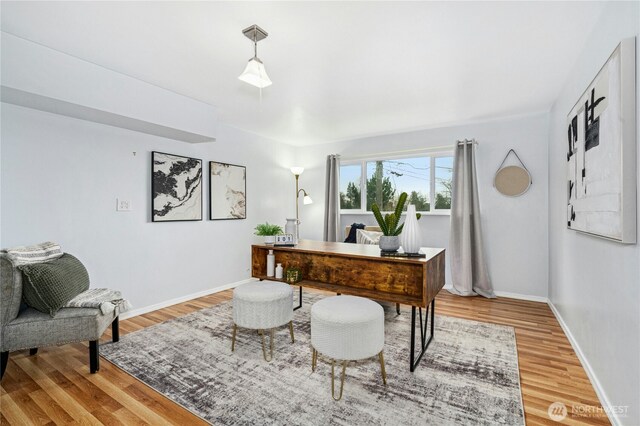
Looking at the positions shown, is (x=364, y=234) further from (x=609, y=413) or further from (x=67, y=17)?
(x=67, y=17)

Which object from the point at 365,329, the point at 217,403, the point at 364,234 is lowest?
the point at 217,403

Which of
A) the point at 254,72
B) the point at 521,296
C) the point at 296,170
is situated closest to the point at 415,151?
the point at 296,170

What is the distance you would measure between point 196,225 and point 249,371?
7.96 feet

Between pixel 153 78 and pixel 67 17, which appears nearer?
pixel 67 17

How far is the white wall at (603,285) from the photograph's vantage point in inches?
57.1

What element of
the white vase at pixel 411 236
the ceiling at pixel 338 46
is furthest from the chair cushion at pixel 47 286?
the white vase at pixel 411 236

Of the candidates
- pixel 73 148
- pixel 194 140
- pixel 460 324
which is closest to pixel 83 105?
pixel 73 148

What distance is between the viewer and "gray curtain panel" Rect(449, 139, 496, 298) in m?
4.05

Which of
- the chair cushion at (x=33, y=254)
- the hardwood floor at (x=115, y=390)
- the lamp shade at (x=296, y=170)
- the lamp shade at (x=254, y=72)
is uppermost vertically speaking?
the lamp shade at (x=254, y=72)

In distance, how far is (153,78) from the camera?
284 cm

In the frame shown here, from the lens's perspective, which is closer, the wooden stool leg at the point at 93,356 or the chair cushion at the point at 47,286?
the chair cushion at the point at 47,286

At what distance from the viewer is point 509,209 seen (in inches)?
159

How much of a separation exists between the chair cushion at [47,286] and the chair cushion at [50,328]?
0.20 ft

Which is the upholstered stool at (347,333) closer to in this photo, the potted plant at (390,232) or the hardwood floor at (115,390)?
the potted plant at (390,232)
